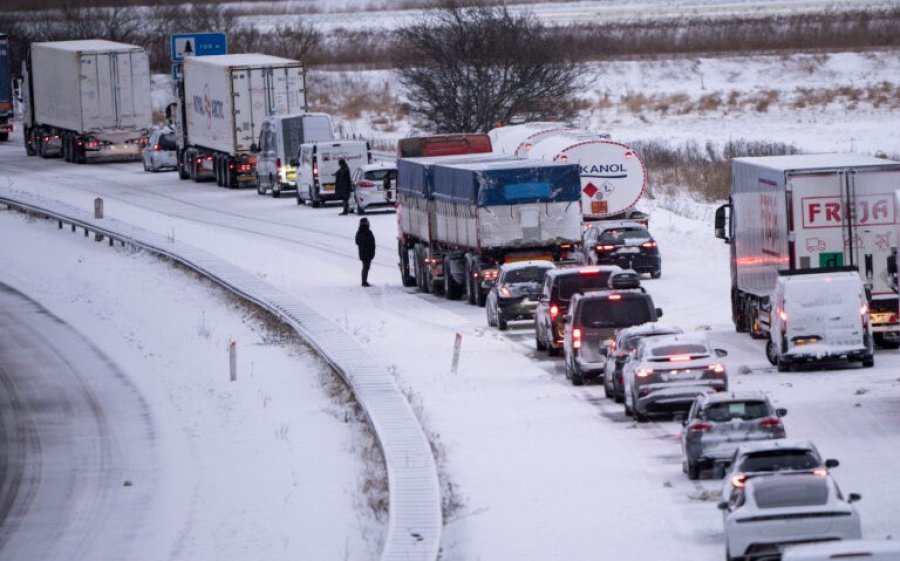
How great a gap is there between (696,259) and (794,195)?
50.2 feet

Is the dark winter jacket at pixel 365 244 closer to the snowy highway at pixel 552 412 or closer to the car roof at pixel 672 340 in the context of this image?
the snowy highway at pixel 552 412

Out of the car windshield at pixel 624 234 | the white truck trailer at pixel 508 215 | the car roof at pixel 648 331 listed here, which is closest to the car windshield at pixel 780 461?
the car roof at pixel 648 331

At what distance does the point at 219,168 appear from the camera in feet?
228

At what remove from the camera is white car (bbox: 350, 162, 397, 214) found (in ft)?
189

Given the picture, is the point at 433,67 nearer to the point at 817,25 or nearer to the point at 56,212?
the point at 56,212

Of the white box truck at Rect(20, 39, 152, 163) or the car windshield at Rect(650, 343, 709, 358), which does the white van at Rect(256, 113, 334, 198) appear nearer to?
the white box truck at Rect(20, 39, 152, 163)

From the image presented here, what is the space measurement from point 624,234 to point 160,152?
34.0 m

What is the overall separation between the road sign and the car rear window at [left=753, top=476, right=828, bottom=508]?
193 feet

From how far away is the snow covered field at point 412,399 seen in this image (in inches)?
843

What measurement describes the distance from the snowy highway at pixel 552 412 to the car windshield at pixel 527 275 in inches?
39.8

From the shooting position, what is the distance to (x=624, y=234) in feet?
149

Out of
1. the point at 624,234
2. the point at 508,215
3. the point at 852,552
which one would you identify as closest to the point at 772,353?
the point at 508,215

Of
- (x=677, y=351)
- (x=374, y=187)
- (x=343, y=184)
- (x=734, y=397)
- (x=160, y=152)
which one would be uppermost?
(x=160, y=152)

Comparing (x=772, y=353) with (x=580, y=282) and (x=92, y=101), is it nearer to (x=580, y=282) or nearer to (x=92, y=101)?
(x=580, y=282)
